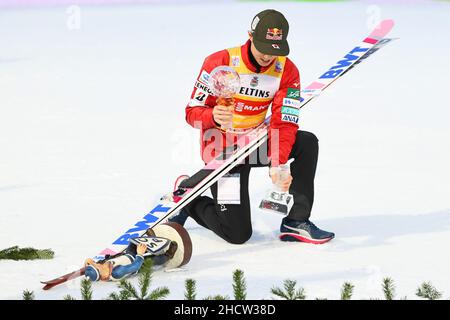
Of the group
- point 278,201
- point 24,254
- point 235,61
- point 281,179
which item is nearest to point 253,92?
point 235,61

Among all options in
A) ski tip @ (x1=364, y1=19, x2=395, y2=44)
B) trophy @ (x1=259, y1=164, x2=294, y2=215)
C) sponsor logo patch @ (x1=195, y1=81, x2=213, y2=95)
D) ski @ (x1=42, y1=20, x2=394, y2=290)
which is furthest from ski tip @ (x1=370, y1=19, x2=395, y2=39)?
trophy @ (x1=259, y1=164, x2=294, y2=215)

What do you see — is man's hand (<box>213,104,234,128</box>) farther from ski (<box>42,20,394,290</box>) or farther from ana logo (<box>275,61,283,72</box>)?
ana logo (<box>275,61,283,72</box>)

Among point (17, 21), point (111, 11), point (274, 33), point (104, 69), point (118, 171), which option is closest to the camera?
point (274, 33)

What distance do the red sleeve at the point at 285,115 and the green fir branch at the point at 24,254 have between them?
1.86 m

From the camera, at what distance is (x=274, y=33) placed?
752 centimetres

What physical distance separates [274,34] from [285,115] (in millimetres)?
679

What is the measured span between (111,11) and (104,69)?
9.52 meters

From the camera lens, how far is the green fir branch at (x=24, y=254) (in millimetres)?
7297

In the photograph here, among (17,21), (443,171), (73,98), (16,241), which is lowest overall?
(16,241)

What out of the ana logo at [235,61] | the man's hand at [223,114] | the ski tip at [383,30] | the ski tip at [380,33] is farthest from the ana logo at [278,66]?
the ski tip at [383,30]

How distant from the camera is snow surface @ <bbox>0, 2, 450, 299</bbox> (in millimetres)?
7273

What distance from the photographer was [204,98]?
7812 millimetres
